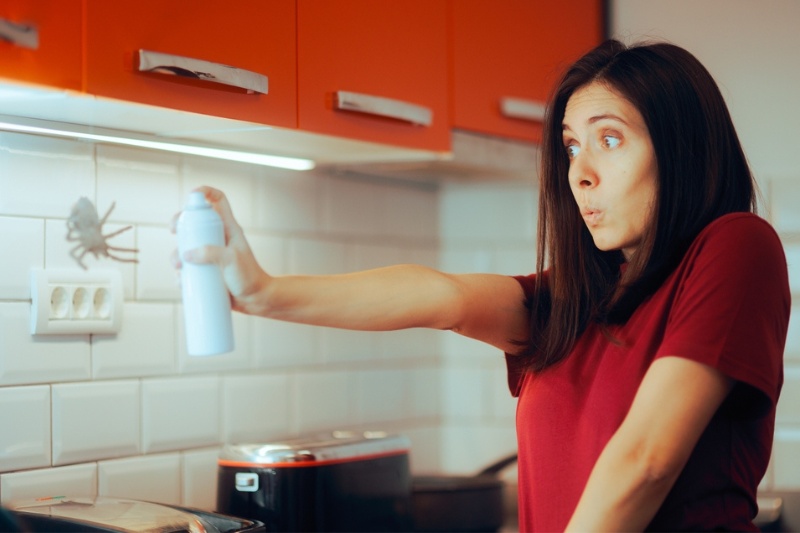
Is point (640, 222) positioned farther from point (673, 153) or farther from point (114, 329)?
point (114, 329)

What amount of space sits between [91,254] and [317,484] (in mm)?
490

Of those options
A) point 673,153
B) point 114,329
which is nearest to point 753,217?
point 673,153

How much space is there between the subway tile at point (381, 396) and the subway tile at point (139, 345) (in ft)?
1.66

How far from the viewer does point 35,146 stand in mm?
1367

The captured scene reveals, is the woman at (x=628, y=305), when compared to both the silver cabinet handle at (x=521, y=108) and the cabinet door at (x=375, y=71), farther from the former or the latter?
the silver cabinet handle at (x=521, y=108)

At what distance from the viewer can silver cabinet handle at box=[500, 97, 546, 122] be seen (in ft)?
5.99

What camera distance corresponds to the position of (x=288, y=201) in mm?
1845

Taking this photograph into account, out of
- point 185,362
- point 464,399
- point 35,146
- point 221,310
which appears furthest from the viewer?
point 464,399

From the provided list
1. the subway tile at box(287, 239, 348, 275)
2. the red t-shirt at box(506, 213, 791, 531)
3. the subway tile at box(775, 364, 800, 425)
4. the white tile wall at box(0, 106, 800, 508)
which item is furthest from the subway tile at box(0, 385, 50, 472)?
the subway tile at box(775, 364, 800, 425)

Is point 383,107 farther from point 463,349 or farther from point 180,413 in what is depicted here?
point 463,349

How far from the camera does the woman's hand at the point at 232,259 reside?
0.96 meters

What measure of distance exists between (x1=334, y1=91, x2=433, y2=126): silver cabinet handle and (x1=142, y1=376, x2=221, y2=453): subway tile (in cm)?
54

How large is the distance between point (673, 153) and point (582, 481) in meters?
0.40

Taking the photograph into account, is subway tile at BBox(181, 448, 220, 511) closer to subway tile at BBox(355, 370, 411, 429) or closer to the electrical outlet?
the electrical outlet
